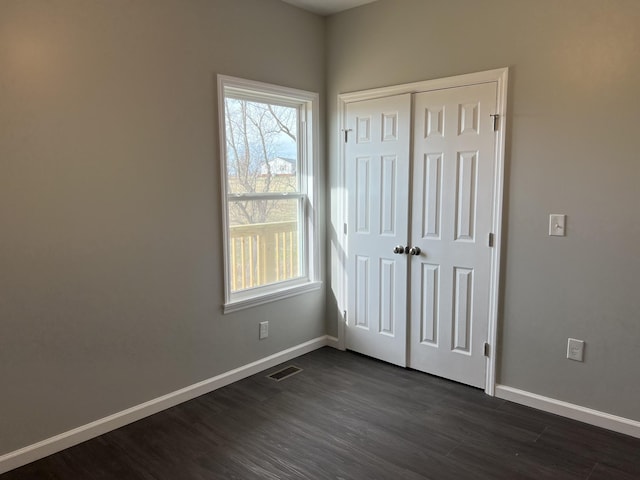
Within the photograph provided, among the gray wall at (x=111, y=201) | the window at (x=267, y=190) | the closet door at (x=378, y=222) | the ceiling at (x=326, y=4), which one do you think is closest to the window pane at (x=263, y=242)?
the window at (x=267, y=190)

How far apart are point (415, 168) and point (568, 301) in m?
1.31

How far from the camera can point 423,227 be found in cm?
326

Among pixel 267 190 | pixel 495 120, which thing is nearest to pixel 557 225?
pixel 495 120

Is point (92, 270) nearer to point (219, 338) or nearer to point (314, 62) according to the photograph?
point (219, 338)

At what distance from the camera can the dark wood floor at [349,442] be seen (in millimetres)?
2266

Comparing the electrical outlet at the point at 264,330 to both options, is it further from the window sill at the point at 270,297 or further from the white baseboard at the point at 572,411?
the white baseboard at the point at 572,411

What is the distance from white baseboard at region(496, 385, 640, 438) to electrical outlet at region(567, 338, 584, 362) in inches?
11.6

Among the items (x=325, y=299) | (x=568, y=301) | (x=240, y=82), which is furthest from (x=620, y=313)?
(x=240, y=82)

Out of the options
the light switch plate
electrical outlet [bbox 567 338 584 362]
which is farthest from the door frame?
electrical outlet [bbox 567 338 584 362]

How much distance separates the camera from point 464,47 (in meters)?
2.96

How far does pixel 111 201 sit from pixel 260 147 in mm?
1214

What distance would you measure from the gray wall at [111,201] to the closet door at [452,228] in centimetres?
130

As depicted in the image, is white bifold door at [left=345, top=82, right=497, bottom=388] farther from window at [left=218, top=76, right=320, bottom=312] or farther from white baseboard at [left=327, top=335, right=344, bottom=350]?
window at [left=218, top=76, right=320, bottom=312]

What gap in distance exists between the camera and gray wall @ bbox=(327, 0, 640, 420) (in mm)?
2453
